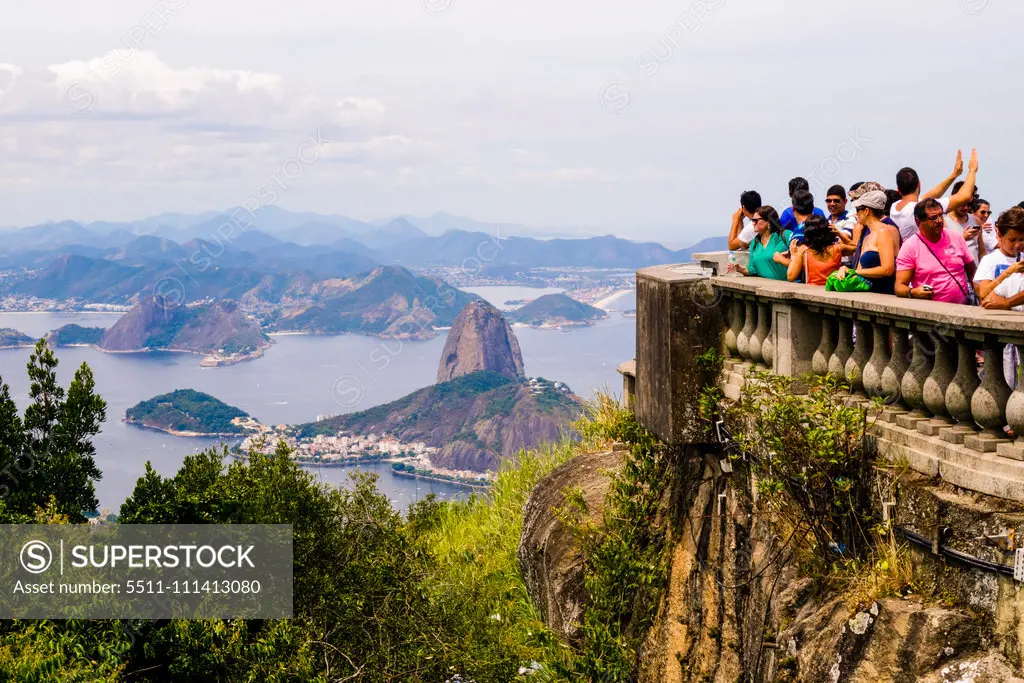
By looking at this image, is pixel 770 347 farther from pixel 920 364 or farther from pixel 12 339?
pixel 12 339

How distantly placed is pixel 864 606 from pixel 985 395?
1.35 metres

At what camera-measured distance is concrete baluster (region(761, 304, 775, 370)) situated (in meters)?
7.26

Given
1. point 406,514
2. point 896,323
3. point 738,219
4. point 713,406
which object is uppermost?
point 738,219

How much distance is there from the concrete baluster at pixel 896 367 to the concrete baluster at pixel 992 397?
656 mm

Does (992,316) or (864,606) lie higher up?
(992,316)

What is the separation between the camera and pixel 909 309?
5.79 meters

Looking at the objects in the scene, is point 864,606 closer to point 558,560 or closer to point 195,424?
point 558,560

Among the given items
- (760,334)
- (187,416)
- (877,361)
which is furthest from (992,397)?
(187,416)

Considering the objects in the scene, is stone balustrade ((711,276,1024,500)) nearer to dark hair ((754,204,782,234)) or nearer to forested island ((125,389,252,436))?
dark hair ((754,204,782,234))

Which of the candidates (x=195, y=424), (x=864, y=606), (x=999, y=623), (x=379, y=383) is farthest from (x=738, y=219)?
(x=379, y=383)

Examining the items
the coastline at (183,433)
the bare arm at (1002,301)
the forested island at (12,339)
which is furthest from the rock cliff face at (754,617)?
the forested island at (12,339)

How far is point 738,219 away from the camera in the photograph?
31.8 feet

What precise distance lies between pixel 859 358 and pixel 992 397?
1203 millimetres

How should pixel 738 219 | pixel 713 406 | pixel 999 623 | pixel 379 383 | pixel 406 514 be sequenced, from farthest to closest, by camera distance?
1. pixel 379 383
2. pixel 406 514
3. pixel 738 219
4. pixel 713 406
5. pixel 999 623
